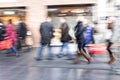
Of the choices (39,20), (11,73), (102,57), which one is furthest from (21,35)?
(11,73)

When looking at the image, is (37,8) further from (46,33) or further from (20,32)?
(46,33)

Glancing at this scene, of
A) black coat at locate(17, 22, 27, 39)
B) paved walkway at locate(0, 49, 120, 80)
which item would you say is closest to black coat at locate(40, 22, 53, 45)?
paved walkway at locate(0, 49, 120, 80)

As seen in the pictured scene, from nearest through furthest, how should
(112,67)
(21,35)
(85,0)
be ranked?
(112,67) < (21,35) < (85,0)

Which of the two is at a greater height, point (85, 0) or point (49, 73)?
point (85, 0)

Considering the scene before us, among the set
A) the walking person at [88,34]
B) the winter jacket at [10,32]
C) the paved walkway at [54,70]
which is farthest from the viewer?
the winter jacket at [10,32]

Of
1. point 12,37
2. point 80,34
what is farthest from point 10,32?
point 80,34

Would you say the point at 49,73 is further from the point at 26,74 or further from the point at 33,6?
the point at 33,6

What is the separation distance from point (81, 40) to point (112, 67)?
1.56 m

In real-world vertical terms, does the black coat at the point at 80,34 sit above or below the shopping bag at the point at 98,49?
above

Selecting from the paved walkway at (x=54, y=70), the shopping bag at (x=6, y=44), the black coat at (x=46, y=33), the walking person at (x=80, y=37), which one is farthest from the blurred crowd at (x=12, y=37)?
the walking person at (x=80, y=37)

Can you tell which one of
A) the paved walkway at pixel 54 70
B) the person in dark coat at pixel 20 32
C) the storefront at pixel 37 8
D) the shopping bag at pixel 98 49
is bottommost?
the paved walkway at pixel 54 70

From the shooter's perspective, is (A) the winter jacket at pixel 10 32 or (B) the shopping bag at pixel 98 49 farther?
(A) the winter jacket at pixel 10 32

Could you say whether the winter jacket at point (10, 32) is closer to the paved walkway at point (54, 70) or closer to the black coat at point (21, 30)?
the paved walkway at point (54, 70)

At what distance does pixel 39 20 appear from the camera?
62.3ft
